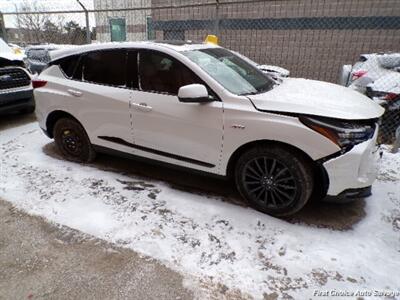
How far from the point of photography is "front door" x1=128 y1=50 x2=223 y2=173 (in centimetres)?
322

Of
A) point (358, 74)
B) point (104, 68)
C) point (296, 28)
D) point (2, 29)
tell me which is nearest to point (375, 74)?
point (358, 74)

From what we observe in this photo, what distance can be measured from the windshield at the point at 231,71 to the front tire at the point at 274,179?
688 millimetres

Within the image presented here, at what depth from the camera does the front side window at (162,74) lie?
3.33 meters

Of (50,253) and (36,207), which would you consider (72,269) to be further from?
(36,207)

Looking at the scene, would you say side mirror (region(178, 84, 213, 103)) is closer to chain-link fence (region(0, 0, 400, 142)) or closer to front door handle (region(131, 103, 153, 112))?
front door handle (region(131, 103, 153, 112))

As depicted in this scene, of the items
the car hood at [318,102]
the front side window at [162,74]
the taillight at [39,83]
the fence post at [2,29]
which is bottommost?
the taillight at [39,83]

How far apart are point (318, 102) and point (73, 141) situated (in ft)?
10.5

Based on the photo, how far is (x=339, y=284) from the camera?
2.38 m

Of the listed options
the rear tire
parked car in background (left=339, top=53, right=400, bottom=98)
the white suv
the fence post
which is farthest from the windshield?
the fence post

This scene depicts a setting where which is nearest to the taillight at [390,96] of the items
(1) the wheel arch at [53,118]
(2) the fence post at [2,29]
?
(1) the wheel arch at [53,118]

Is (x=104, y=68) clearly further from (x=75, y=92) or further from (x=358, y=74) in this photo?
(x=358, y=74)

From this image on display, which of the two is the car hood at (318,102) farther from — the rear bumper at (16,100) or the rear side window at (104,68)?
the rear bumper at (16,100)

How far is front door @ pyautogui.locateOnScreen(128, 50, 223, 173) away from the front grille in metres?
3.50

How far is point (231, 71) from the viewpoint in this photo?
3.49 metres
